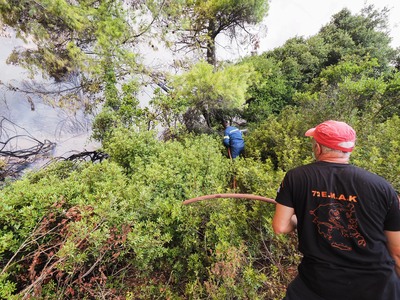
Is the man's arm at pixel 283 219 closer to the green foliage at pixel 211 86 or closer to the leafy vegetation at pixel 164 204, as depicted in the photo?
the leafy vegetation at pixel 164 204

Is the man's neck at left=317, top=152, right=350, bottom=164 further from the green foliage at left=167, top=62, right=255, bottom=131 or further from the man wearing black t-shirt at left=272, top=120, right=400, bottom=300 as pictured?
the green foliage at left=167, top=62, right=255, bottom=131

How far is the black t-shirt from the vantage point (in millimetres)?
1201

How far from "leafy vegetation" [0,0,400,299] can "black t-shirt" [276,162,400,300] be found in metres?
0.78

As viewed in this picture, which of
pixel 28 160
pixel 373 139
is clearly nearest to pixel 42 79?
pixel 28 160

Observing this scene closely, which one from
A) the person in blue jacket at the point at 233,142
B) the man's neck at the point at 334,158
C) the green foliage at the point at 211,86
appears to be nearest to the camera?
the man's neck at the point at 334,158

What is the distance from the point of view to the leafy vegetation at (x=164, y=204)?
180cm

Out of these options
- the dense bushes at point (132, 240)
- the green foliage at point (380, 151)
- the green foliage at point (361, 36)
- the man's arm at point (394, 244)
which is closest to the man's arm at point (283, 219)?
the man's arm at point (394, 244)

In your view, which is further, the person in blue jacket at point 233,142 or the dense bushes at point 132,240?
the person in blue jacket at point 233,142

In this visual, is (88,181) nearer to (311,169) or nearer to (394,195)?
(311,169)

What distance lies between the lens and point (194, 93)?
528 cm

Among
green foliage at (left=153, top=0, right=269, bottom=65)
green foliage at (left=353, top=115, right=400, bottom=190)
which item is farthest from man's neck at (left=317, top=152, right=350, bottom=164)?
green foliage at (left=153, top=0, right=269, bottom=65)

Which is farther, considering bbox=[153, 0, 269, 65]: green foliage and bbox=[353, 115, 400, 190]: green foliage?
bbox=[153, 0, 269, 65]: green foliage

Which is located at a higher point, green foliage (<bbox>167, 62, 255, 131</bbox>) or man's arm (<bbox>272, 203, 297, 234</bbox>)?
green foliage (<bbox>167, 62, 255, 131</bbox>)

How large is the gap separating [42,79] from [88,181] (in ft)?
9.68
